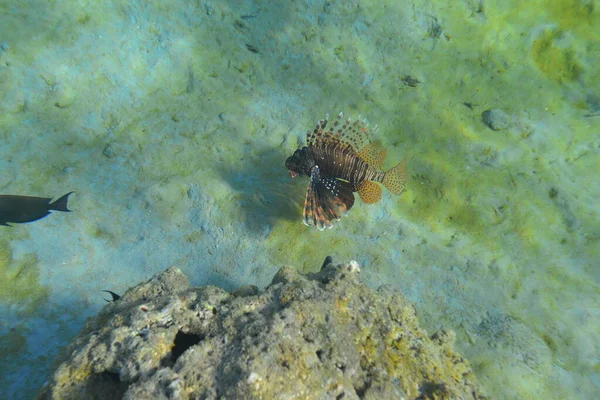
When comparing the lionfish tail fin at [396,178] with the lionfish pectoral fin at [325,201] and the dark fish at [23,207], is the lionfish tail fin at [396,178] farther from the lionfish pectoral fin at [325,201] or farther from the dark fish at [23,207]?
the dark fish at [23,207]

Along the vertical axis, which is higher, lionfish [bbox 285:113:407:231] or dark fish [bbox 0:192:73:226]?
lionfish [bbox 285:113:407:231]

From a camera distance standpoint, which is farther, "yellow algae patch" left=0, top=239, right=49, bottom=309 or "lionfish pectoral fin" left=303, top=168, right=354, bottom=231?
"lionfish pectoral fin" left=303, top=168, right=354, bottom=231

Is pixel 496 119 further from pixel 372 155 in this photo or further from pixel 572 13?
pixel 572 13

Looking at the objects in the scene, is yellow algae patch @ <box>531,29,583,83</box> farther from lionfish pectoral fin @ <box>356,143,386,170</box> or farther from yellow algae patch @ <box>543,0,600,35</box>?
lionfish pectoral fin @ <box>356,143,386,170</box>

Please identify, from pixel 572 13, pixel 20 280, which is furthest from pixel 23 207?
pixel 572 13

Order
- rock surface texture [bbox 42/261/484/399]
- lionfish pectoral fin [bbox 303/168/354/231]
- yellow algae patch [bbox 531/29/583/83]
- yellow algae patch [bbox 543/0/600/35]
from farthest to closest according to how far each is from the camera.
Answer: yellow algae patch [bbox 543/0/600/35]
yellow algae patch [bbox 531/29/583/83]
lionfish pectoral fin [bbox 303/168/354/231]
rock surface texture [bbox 42/261/484/399]

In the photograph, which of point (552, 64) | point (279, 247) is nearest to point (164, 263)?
point (279, 247)

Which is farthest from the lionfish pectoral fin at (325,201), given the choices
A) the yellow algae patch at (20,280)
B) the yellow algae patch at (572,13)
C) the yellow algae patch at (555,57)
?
the yellow algae patch at (572,13)

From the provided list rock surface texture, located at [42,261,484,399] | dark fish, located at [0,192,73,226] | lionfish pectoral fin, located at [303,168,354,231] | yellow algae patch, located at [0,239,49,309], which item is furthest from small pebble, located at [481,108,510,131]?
yellow algae patch, located at [0,239,49,309]
